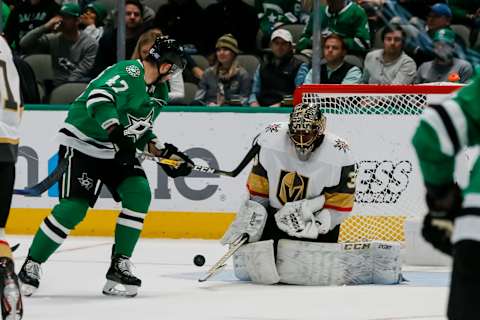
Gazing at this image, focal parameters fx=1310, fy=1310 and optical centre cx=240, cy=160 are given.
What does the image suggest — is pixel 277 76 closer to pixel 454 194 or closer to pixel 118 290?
pixel 118 290

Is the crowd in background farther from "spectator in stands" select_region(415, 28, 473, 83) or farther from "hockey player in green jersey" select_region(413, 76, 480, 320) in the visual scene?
"hockey player in green jersey" select_region(413, 76, 480, 320)

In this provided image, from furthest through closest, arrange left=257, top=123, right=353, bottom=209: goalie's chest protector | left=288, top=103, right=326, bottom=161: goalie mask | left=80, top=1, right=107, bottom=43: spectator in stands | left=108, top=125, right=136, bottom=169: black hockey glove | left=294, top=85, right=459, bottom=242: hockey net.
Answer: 1. left=80, top=1, right=107, bottom=43: spectator in stands
2. left=294, top=85, right=459, bottom=242: hockey net
3. left=257, top=123, right=353, bottom=209: goalie's chest protector
4. left=288, top=103, right=326, bottom=161: goalie mask
5. left=108, top=125, right=136, bottom=169: black hockey glove

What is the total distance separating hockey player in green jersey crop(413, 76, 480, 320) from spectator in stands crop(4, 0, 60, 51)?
6.80m

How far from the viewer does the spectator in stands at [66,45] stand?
909cm

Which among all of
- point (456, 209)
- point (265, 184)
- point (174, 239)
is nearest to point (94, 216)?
point (174, 239)

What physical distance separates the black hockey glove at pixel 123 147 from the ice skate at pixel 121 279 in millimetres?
431

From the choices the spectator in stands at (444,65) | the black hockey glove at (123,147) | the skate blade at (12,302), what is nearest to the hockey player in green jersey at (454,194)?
the skate blade at (12,302)

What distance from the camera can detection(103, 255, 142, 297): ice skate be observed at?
229 inches

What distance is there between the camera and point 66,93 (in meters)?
8.80

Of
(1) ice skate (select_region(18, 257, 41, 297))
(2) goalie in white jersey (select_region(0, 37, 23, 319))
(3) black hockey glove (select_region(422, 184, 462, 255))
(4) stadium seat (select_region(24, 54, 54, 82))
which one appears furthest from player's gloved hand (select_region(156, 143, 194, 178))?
(3) black hockey glove (select_region(422, 184, 462, 255))

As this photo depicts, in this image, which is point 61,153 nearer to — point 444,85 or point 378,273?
point 378,273

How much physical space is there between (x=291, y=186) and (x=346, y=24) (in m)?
2.36

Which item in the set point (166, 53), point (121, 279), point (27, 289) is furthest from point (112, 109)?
point (27, 289)

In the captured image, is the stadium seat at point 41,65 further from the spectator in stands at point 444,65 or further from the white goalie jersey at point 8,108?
the white goalie jersey at point 8,108
